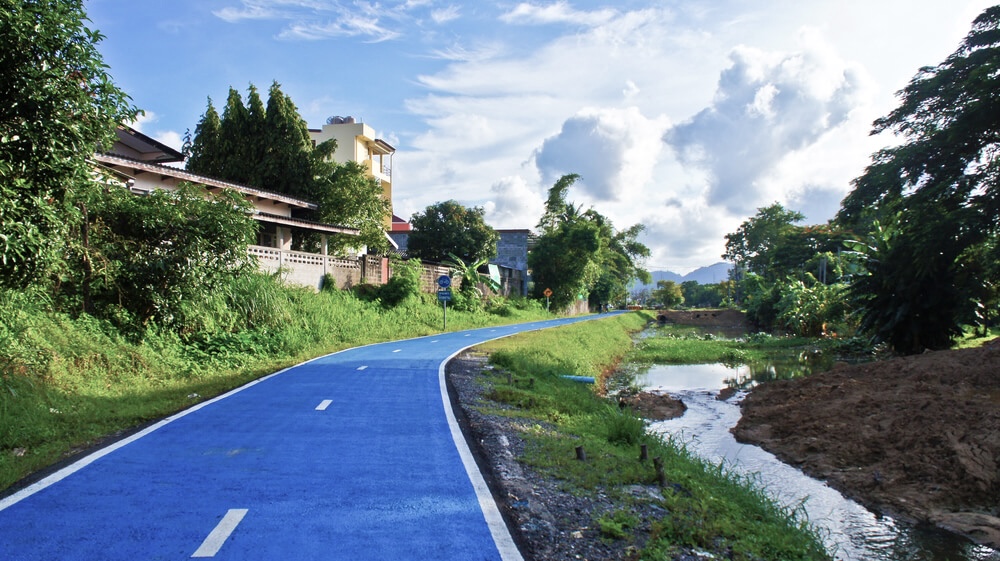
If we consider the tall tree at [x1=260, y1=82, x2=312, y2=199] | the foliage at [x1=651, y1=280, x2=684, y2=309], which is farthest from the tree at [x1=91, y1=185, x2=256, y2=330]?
the foliage at [x1=651, y1=280, x2=684, y2=309]

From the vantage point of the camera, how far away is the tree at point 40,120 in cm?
729

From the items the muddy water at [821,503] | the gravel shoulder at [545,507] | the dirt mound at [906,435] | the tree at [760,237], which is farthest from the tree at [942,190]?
the tree at [760,237]

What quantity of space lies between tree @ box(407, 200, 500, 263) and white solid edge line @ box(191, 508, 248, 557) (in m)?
35.5

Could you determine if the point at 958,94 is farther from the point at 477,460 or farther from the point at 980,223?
the point at 477,460

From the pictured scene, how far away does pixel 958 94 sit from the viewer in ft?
61.7

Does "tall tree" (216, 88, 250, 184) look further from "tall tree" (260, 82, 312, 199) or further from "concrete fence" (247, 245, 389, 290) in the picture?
"concrete fence" (247, 245, 389, 290)

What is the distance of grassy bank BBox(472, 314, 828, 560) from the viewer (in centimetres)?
532

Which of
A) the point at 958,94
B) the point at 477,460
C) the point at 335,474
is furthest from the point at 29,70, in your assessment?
the point at 958,94

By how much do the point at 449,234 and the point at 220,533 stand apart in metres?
36.4

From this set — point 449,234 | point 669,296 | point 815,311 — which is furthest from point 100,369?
point 669,296

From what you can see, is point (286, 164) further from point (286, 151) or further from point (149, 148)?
point (149, 148)

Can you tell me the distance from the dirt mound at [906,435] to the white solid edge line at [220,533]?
8.17 metres

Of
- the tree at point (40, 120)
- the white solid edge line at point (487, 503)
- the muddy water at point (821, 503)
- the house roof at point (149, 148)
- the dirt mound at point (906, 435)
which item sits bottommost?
the muddy water at point (821, 503)

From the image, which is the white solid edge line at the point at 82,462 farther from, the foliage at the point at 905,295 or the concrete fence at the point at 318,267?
the foliage at the point at 905,295
